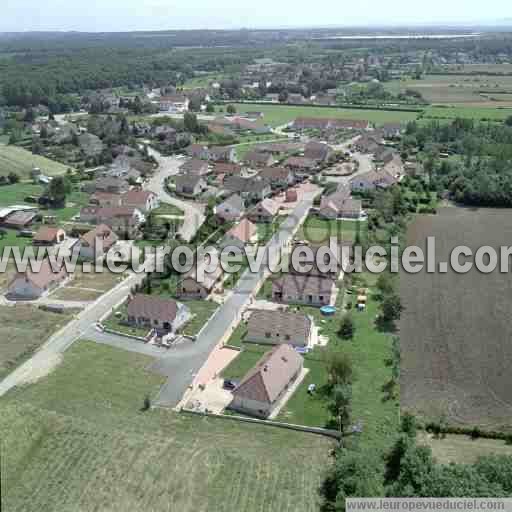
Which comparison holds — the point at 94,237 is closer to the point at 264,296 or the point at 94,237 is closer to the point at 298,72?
the point at 264,296

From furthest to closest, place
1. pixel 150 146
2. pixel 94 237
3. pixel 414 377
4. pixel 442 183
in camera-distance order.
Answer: pixel 150 146, pixel 442 183, pixel 94 237, pixel 414 377

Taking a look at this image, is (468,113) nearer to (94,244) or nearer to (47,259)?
(94,244)

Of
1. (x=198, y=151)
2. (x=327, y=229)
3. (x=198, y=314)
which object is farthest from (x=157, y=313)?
(x=198, y=151)

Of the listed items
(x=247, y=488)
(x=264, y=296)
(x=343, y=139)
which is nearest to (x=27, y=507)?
(x=247, y=488)

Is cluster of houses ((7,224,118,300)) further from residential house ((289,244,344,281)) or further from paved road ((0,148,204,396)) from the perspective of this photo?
residential house ((289,244,344,281))

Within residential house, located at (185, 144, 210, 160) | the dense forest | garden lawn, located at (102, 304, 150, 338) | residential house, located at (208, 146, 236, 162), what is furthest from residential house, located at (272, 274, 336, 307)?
residential house, located at (185, 144, 210, 160)

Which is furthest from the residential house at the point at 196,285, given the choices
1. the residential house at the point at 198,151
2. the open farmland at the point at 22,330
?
the residential house at the point at 198,151
